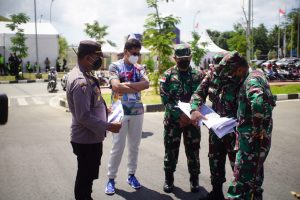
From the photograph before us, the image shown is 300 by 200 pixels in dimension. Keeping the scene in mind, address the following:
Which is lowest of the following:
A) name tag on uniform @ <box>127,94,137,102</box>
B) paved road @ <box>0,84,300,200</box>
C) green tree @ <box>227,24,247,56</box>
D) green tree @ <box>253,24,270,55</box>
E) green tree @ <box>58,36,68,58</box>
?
paved road @ <box>0,84,300,200</box>

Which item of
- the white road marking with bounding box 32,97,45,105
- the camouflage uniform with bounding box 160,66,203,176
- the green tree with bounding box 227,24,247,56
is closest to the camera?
the camouflage uniform with bounding box 160,66,203,176

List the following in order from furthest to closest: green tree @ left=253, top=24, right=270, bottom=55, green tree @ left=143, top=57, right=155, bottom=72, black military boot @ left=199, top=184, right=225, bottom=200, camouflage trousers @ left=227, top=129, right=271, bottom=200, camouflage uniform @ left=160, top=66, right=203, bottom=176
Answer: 1. green tree @ left=253, top=24, right=270, bottom=55
2. green tree @ left=143, top=57, right=155, bottom=72
3. camouflage uniform @ left=160, top=66, right=203, bottom=176
4. black military boot @ left=199, top=184, right=225, bottom=200
5. camouflage trousers @ left=227, top=129, right=271, bottom=200

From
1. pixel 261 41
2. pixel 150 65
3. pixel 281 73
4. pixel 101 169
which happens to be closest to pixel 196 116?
pixel 101 169

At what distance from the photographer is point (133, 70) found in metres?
4.23

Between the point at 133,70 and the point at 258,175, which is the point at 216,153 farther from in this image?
the point at 133,70

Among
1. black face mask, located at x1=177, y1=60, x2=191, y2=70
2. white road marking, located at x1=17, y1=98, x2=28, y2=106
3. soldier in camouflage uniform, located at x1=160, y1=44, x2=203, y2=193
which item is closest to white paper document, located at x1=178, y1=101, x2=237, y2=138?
soldier in camouflage uniform, located at x1=160, y1=44, x2=203, y2=193

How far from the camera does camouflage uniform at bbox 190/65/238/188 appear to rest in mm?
3387

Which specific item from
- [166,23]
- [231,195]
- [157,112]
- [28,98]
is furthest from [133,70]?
[28,98]

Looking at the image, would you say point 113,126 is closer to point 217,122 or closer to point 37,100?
point 217,122

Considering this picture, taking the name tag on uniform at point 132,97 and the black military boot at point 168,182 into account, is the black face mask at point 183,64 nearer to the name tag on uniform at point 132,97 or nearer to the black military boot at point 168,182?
the name tag on uniform at point 132,97

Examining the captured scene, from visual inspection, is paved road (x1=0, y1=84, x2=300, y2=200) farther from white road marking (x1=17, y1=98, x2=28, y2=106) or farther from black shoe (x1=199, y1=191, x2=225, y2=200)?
white road marking (x1=17, y1=98, x2=28, y2=106)

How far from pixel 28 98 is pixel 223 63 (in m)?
13.2

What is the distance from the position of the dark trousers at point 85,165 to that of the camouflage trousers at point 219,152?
4.26ft

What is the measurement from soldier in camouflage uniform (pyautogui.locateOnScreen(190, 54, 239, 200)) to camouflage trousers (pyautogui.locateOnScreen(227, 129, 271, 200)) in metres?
0.50
